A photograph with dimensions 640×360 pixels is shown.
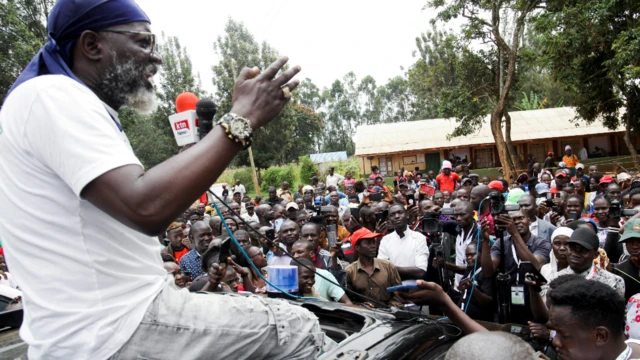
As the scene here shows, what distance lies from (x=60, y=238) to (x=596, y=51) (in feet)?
56.1

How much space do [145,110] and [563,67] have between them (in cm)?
1684

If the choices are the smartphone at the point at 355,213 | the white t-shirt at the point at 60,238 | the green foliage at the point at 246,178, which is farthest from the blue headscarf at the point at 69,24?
the green foliage at the point at 246,178

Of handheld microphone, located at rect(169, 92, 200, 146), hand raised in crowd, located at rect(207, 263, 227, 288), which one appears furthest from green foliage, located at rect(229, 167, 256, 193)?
handheld microphone, located at rect(169, 92, 200, 146)

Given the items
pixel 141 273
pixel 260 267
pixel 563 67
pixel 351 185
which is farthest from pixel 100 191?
pixel 563 67

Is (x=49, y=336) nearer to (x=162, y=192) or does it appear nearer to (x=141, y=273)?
(x=141, y=273)

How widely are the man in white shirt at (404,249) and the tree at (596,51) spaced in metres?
8.68

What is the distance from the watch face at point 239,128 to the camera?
1.35 metres

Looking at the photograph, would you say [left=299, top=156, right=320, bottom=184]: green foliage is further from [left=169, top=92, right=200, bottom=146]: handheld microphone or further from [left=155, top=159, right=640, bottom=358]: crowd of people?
[left=169, top=92, right=200, bottom=146]: handheld microphone

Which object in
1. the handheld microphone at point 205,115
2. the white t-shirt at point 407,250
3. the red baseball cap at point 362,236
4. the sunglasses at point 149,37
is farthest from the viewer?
the white t-shirt at point 407,250

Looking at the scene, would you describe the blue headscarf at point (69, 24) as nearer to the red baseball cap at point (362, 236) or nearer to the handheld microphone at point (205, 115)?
the handheld microphone at point (205, 115)

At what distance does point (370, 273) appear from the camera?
5.07m

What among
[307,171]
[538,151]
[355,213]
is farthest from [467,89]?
[355,213]

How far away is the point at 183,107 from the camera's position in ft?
6.29

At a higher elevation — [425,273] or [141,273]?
[141,273]
